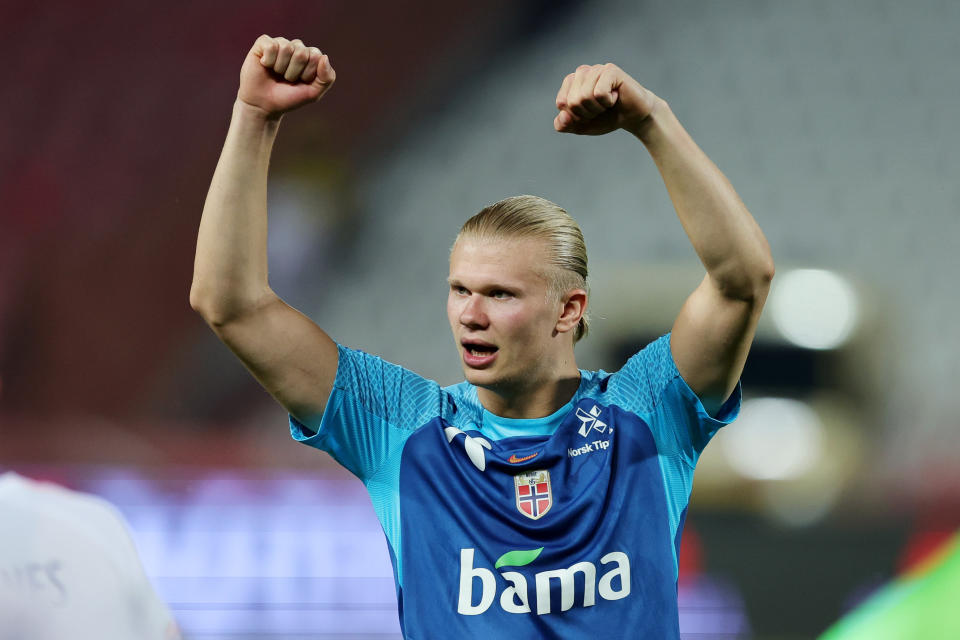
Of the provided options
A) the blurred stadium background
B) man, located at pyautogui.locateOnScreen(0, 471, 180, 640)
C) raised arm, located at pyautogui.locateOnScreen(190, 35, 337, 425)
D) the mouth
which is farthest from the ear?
the blurred stadium background

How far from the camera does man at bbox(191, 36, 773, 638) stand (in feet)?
3.26

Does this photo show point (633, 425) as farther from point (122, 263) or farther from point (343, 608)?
point (122, 263)

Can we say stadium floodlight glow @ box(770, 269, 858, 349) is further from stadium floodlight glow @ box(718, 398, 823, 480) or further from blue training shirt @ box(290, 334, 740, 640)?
blue training shirt @ box(290, 334, 740, 640)

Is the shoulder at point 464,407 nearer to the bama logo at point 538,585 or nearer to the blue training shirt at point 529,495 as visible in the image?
the blue training shirt at point 529,495

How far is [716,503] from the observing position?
2.64 m

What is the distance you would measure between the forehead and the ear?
0.18 feet

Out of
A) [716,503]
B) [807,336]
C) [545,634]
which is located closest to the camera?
[545,634]

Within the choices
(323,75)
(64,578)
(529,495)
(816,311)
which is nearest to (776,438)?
(816,311)

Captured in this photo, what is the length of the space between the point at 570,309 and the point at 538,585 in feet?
1.13

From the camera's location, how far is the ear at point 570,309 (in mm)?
1152

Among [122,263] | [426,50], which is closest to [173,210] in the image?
[122,263]

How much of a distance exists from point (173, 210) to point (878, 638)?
2.32 metres

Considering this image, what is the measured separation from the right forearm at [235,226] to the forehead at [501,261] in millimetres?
245

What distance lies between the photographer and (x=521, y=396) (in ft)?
3.75
